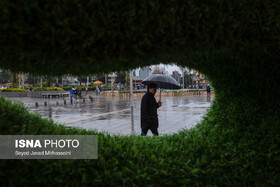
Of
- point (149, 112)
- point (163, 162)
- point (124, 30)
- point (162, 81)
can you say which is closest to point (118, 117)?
point (149, 112)

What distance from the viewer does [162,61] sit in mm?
2869

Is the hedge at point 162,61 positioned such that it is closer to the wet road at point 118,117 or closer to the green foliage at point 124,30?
the green foliage at point 124,30

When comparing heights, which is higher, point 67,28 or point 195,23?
point 195,23

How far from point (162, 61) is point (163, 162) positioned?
1298mm

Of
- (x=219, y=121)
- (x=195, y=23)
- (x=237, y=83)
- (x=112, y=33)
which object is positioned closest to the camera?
(x=112, y=33)

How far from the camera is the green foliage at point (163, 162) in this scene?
1773 millimetres

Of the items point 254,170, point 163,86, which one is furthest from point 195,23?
point 163,86

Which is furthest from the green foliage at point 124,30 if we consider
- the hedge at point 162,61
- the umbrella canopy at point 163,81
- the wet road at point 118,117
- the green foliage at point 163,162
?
the umbrella canopy at point 163,81

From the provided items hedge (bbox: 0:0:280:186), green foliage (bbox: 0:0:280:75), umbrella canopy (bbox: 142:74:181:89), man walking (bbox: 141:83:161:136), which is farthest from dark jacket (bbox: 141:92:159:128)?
green foliage (bbox: 0:0:280:75)

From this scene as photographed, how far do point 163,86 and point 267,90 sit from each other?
12.2 ft

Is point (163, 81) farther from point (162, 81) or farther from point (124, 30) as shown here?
point (124, 30)

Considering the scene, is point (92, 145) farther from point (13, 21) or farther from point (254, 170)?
point (254, 170)

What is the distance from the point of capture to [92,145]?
220 centimetres

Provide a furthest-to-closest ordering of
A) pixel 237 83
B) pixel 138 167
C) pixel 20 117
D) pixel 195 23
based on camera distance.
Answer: pixel 237 83, pixel 20 117, pixel 138 167, pixel 195 23
